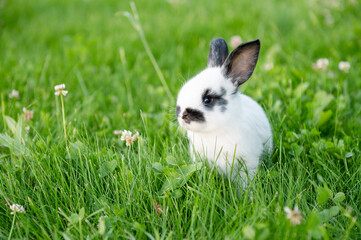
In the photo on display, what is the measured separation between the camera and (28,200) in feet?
7.35

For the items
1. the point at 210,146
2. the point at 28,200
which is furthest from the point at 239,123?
the point at 28,200

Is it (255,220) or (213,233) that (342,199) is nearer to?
(255,220)

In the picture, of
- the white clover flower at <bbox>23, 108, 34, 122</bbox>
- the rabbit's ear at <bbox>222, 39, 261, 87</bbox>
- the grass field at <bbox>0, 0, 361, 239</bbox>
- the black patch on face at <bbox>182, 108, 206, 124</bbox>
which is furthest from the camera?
the white clover flower at <bbox>23, 108, 34, 122</bbox>

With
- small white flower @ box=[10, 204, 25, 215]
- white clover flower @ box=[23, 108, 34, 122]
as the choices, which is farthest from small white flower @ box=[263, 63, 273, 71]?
small white flower @ box=[10, 204, 25, 215]

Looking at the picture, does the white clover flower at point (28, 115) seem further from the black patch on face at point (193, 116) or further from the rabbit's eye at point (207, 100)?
the rabbit's eye at point (207, 100)

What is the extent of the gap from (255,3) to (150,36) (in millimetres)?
2420

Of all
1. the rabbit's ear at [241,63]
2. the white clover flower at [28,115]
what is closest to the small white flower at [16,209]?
the white clover flower at [28,115]

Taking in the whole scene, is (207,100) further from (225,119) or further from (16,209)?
(16,209)

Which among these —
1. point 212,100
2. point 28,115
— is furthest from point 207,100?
point 28,115

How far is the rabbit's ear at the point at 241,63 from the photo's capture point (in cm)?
249

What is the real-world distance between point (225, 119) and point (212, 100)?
157mm

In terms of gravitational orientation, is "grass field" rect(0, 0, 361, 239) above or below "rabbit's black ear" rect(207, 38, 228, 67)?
below

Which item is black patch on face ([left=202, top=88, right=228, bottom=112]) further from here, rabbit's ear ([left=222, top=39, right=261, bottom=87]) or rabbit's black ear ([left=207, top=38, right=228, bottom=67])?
rabbit's black ear ([left=207, top=38, right=228, bottom=67])

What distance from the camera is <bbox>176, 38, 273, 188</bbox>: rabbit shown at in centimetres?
236
